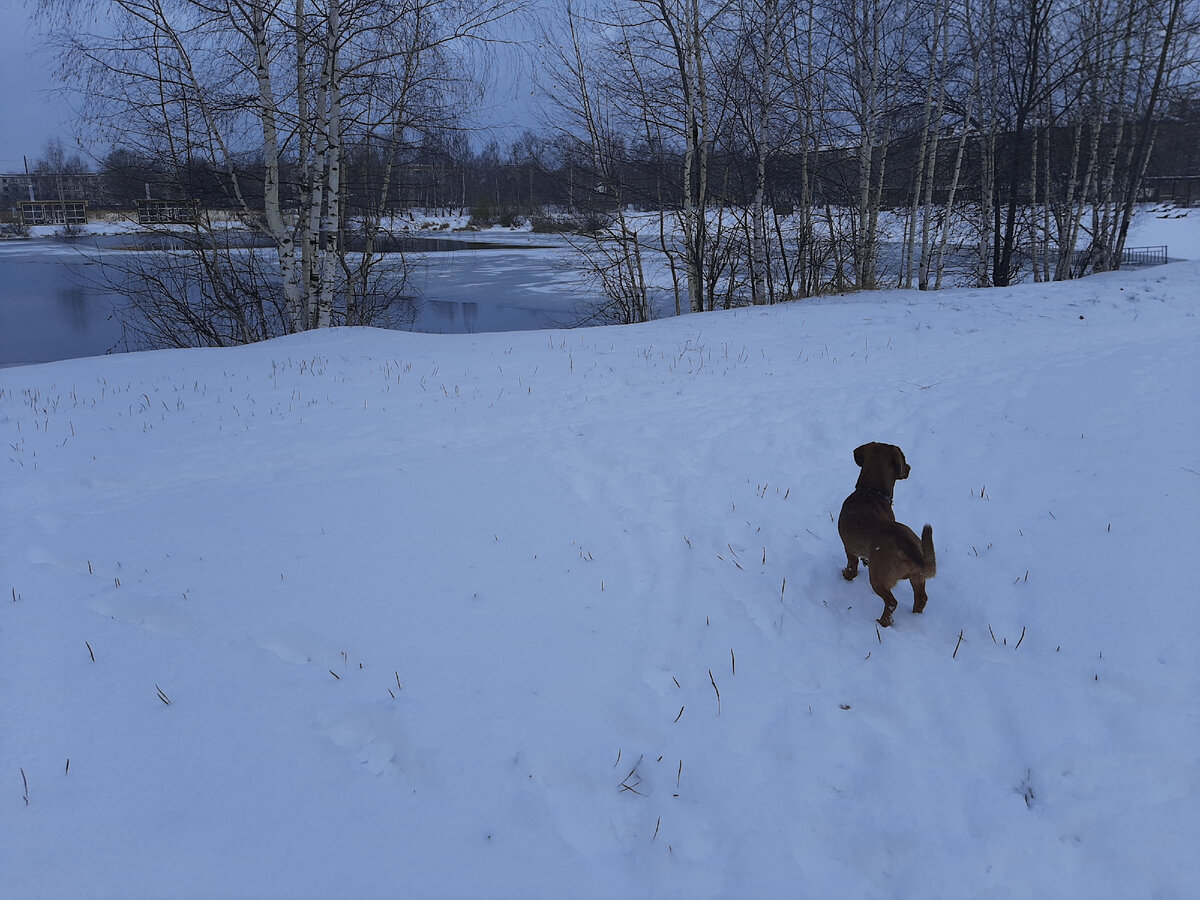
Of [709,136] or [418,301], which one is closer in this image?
[709,136]

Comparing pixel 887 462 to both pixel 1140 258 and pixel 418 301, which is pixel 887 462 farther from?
pixel 1140 258

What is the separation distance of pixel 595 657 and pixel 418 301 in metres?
20.4

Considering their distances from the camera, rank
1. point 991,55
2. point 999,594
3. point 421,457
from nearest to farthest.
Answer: point 999,594, point 421,457, point 991,55

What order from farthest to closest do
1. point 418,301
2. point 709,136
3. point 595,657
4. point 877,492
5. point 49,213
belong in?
point 49,213 → point 418,301 → point 709,136 → point 877,492 → point 595,657

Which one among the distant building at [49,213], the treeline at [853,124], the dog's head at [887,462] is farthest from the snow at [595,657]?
the distant building at [49,213]

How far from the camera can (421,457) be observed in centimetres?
511

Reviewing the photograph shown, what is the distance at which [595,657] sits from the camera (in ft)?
A: 9.77

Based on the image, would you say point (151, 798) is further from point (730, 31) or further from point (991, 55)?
point (991, 55)

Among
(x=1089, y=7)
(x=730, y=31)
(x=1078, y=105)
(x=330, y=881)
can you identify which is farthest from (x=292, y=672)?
(x=1089, y=7)

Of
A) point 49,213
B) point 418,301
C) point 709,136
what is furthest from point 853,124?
point 49,213

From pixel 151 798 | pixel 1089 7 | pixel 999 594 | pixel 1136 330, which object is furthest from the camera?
pixel 1089 7

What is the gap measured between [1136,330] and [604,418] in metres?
7.43

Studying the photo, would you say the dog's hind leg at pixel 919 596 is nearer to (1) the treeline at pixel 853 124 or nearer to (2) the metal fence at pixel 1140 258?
(1) the treeline at pixel 853 124

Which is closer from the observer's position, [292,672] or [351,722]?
[351,722]
